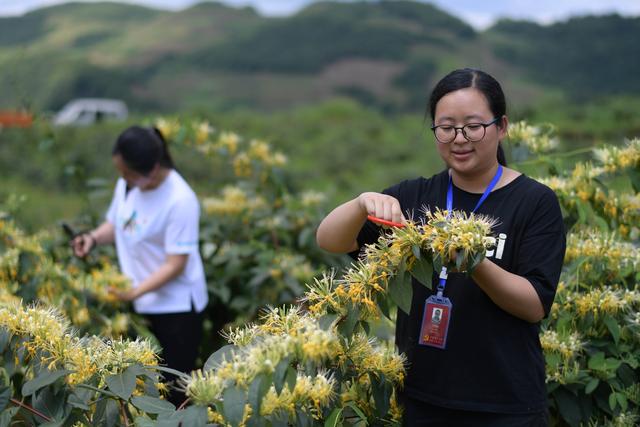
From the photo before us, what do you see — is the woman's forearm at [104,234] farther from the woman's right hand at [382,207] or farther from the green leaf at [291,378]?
the green leaf at [291,378]

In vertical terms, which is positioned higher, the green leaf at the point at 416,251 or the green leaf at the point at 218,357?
the green leaf at the point at 416,251

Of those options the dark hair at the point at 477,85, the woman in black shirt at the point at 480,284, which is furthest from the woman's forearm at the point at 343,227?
the dark hair at the point at 477,85

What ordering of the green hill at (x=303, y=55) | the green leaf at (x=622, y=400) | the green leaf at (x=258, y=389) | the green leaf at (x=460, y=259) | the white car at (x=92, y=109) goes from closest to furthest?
the green leaf at (x=258, y=389)
the green leaf at (x=460, y=259)
the green leaf at (x=622, y=400)
the green hill at (x=303, y=55)
the white car at (x=92, y=109)

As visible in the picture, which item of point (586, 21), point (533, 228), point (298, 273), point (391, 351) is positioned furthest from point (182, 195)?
point (586, 21)

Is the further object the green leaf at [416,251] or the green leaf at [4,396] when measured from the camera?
the green leaf at [4,396]

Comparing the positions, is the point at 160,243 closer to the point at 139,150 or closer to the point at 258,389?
the point at 139,150

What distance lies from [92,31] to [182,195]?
1914cm

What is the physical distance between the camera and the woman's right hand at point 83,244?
3282 millimetres

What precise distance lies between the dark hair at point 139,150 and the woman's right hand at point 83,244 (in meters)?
0.54

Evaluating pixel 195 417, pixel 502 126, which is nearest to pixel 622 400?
pixel 502 126

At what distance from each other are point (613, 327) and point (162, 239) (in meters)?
1.80

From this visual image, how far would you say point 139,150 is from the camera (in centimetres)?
290

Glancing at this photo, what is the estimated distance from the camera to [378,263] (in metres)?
1.50

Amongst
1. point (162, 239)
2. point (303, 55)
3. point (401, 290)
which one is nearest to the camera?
point (401, 290)
